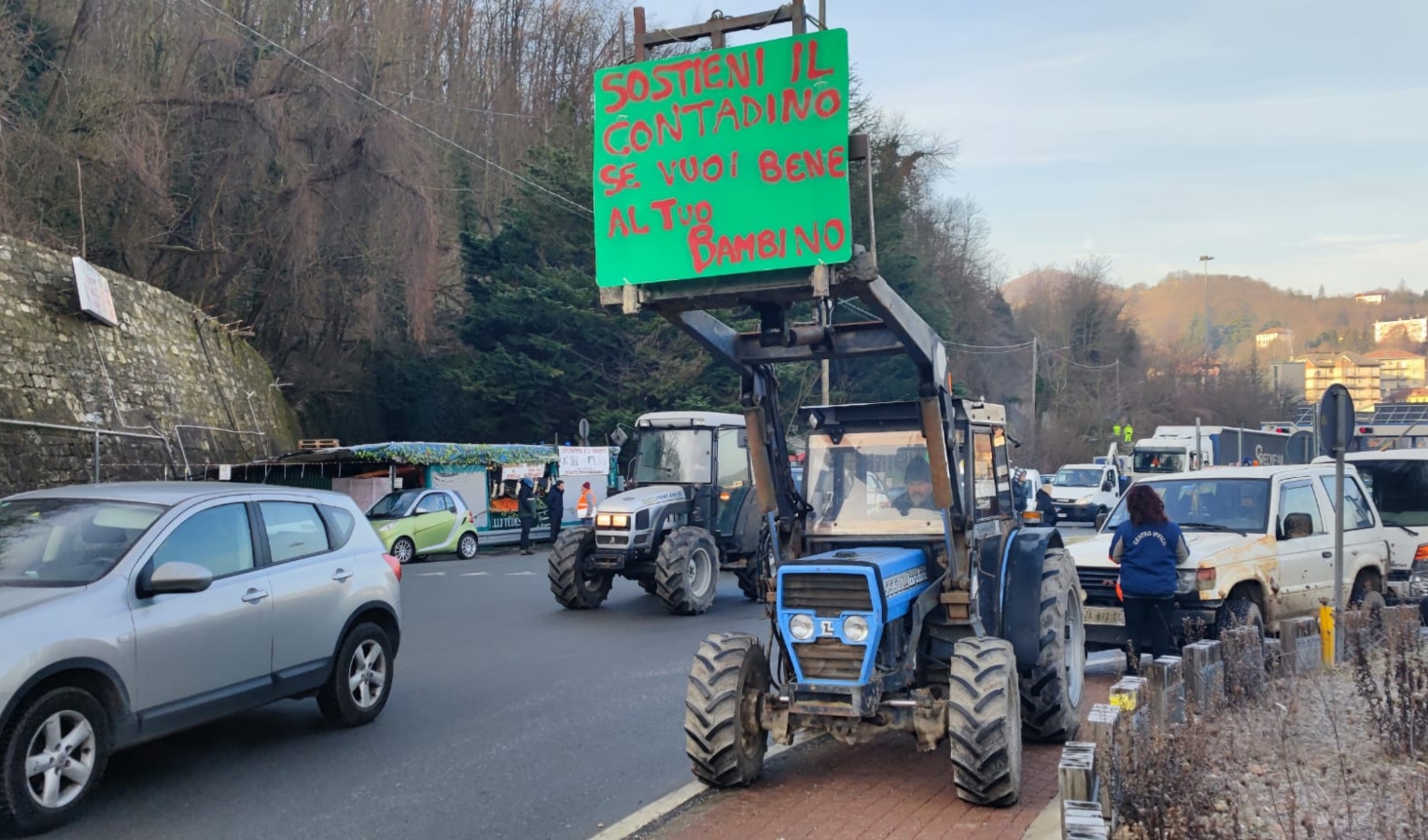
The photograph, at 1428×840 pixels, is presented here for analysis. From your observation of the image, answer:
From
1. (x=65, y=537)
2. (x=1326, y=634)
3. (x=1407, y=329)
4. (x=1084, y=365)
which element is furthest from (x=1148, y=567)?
(x=1407, y=329)

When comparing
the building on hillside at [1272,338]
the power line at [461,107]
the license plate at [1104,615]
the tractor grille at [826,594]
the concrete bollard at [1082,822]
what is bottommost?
the license plate at [1104,615]

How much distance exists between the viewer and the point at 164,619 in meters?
6.21

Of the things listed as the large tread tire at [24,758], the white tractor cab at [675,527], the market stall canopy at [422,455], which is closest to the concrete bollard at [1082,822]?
the large tread tire at [24,758]

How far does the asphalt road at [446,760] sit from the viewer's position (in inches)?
231

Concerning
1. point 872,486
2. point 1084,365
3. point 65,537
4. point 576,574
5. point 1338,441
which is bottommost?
point 576,574

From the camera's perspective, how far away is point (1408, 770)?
238 inches

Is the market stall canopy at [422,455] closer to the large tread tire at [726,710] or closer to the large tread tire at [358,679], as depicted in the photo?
the large tread tire at [358,679]

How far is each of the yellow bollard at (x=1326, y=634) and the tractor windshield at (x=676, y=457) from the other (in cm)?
779

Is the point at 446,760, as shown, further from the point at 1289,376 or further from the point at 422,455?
the point at 1289,376

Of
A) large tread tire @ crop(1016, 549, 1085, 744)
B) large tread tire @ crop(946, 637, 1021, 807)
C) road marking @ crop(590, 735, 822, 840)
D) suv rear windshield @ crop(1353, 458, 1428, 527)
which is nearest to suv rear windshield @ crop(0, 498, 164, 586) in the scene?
road marking @ crop(590, 735, 822, 840)

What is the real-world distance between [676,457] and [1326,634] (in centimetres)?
832

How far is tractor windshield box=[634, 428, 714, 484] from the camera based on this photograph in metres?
15.3

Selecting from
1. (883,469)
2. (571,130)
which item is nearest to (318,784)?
(883,469)

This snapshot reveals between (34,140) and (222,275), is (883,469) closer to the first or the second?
(34,140)
